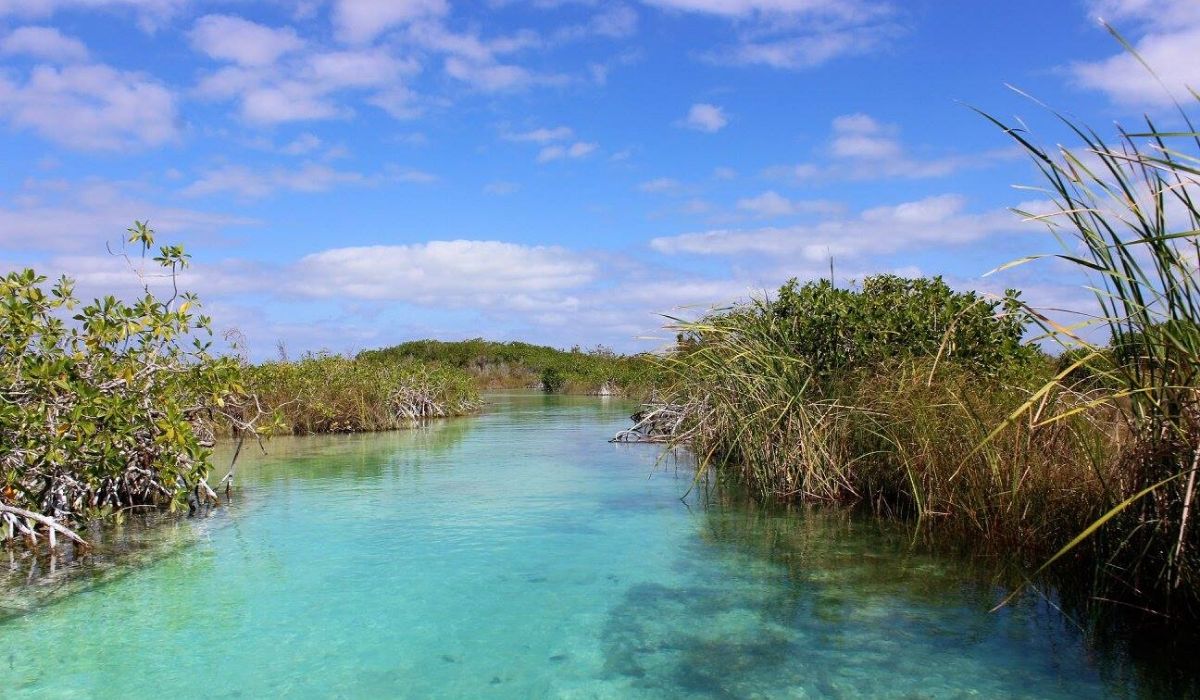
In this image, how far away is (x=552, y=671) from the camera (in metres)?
4.02

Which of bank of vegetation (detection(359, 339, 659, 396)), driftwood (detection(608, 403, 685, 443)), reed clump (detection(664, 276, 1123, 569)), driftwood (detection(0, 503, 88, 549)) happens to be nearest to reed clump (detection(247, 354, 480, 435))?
driftwood (detection(608, 403, 685, 443))

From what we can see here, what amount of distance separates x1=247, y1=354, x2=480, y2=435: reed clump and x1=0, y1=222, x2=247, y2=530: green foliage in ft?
22.0

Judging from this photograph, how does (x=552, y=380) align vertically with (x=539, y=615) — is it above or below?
above

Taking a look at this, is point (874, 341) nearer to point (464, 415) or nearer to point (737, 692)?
point (737, 692)

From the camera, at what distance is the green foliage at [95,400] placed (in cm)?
590

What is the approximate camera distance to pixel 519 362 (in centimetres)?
4528

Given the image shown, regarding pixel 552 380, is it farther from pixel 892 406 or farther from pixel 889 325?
pixel 892 406

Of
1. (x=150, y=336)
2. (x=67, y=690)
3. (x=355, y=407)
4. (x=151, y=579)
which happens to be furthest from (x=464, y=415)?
(x=67, y=690)

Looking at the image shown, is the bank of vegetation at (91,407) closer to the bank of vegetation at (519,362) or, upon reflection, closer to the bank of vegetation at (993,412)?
the bank of vegetation at (993,412)

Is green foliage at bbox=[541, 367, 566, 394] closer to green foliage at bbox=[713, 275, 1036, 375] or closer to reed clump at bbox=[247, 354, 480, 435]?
reed clump at bbox=[247, 354, 480, 435]

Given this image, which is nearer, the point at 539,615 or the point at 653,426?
the point at 539,615

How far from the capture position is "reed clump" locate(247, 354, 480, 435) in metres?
15.7

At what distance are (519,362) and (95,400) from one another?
3931 cm

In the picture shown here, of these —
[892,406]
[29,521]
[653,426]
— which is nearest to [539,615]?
[892,406]
